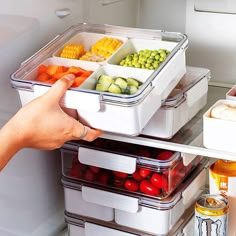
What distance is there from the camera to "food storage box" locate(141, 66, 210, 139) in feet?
4.06

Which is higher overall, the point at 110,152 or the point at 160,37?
the point at 160,37

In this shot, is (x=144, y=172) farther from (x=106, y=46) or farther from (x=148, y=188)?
(x=106, y=46)

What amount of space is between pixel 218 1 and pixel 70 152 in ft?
2.13

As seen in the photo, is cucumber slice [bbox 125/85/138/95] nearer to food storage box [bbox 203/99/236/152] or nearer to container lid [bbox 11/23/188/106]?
container lid [bbox 11/23/188/106]

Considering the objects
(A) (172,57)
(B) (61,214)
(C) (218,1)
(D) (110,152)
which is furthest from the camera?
(C) (218,1)

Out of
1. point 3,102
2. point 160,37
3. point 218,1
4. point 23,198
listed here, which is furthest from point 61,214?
point 218,1

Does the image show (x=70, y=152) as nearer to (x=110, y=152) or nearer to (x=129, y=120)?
(x=110, y=152)

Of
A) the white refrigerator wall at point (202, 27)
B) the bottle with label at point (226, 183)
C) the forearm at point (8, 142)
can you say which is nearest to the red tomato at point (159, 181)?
the bottle with label at point (226, 183)

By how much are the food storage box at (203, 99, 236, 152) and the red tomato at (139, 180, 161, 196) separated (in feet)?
0.58

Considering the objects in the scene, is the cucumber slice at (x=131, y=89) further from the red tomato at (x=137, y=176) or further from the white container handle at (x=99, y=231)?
the white container handle at (x=99, y=231)

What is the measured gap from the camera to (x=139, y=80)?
1170 millimetres

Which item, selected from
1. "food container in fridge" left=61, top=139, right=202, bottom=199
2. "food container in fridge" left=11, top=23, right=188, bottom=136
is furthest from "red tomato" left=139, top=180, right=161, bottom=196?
"food container in fridge" left=11, top=23, right=188, bottom=136

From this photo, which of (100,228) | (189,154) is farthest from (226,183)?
(100,228)

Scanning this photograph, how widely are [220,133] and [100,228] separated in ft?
1.33
